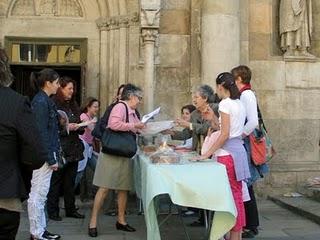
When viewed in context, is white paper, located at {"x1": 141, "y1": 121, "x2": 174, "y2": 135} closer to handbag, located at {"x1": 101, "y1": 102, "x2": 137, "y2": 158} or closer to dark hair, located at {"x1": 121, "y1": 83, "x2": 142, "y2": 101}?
handbag, located at {"x1": 101, "y1": 102, "x2": 137, "y2": 158}

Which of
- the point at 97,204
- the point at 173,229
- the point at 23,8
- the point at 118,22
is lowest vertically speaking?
the point at 173,229

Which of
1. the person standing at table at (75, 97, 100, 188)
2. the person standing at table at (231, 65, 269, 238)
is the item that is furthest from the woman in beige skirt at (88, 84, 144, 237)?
the person standing at table at (75, 97, 100, 188)

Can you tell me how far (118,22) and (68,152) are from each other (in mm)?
3135

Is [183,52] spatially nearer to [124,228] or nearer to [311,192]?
[311,192]

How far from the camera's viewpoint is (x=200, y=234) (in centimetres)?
649

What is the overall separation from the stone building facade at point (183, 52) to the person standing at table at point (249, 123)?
2722mm

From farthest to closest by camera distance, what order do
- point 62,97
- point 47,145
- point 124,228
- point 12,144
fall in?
point 62,97, point 124,228, point 47,145, point 12,144

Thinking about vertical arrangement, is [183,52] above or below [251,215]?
above

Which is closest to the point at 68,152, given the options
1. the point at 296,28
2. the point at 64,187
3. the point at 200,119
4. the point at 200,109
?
Answer: the point at 64,187

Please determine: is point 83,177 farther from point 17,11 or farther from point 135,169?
point 17,11

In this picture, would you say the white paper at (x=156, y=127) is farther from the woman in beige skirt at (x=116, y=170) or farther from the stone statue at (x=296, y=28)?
the stone statue at (x=296, y=28)

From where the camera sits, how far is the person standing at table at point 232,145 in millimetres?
5195

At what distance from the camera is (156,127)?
6238 mm

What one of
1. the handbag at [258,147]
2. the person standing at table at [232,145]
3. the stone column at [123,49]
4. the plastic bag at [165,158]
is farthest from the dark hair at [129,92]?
the stone column at [123,49]
